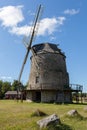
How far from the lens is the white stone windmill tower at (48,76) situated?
4144 cm

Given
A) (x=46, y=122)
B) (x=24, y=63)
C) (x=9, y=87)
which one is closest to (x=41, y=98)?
(x=24, y=63)

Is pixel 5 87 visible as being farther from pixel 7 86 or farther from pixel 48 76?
pixel 48 76

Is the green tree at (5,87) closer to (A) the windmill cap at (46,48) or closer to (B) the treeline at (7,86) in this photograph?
(B) the treeline at (7,86)

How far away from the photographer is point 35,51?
4359 centimetres

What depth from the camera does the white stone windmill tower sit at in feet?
136

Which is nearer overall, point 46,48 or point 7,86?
point 46,48

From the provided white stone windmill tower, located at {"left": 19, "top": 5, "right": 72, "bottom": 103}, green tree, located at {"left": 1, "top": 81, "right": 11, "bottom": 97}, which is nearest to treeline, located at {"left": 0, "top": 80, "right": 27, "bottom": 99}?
green tree, located at {"left": 1, "top": 81, "right": 11, "bottom": 97}

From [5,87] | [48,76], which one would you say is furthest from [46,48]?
[5,87]

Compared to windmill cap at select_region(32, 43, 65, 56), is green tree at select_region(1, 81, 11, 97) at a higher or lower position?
lower

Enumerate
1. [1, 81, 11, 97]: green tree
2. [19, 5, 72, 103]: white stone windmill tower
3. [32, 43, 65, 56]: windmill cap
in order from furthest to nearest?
[1, 81, 11, 97]: green tree
[32, 43, 65, 56]: windmill cap
[19, 5, 72, 103]: white stone windmill tower

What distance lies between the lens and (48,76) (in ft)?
137

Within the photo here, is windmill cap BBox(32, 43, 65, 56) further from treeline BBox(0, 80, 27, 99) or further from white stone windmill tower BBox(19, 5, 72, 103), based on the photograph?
→ treeline BBox(0, 80, 27, 99)

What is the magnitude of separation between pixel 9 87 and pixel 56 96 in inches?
2069

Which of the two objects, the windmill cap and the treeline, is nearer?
the windmill cap
